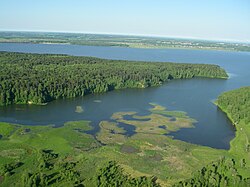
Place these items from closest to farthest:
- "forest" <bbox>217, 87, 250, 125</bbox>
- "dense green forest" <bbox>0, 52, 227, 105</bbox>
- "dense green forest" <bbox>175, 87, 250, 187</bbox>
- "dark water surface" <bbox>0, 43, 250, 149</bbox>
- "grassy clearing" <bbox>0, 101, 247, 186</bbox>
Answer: "dense green forest" <bbox>175, 87, 250, 187</bbox> < "grassy clearing" <bbox>0, 101, 247, 186</bbox> < "dark water surface" <bbox>0, 43, 250, 149</bbox> < "forest" <bbox>217, 87, 250, 125</bbox> < "dense green forest" <bbox>0, 52, 227, 105</bbox>

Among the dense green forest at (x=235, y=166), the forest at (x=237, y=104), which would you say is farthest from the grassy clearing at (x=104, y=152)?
the forest at (x=237, y=104)

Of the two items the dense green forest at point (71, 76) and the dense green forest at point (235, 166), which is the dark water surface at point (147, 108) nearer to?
the dense green forest at point (235, 166)

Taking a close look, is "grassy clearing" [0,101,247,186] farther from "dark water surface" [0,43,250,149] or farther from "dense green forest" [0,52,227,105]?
"dense green forest" [0,52,227,105]

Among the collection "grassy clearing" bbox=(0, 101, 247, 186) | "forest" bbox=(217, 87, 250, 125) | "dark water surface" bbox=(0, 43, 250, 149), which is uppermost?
"forest" bbox=(217, 87, 250, 125)

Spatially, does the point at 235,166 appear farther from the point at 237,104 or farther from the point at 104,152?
the point at 237,104

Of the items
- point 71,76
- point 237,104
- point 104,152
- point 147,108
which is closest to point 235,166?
point 104,152

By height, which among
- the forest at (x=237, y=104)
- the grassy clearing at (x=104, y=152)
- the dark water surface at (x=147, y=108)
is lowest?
the grassy clearing at (x=104, y=152)

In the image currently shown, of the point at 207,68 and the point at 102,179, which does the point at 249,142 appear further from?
the point at 207,68

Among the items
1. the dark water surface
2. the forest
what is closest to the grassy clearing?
the dark water surface
